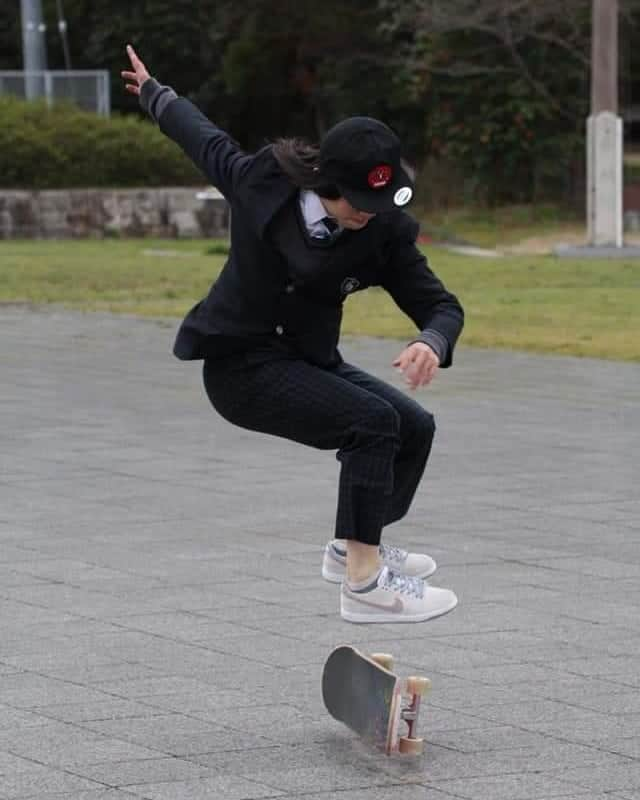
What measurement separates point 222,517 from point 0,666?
8.94 ft

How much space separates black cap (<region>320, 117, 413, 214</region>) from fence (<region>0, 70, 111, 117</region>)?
1229 inches

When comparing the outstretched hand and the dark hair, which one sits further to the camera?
the outstretched hand

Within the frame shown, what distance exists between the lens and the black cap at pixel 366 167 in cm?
496

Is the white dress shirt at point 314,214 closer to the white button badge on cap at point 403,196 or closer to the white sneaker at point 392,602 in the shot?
the white button badge on cap at point 403,196

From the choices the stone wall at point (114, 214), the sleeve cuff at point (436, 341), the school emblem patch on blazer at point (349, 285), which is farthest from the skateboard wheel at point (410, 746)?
the stone wall at point (114, 214)

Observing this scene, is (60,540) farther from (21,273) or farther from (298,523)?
(21,273)

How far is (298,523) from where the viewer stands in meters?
8.34

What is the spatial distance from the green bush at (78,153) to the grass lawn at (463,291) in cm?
407

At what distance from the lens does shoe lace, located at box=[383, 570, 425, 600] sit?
209 inches

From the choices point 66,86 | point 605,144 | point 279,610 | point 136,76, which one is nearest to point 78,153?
point 66,86

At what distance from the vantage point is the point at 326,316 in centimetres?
532

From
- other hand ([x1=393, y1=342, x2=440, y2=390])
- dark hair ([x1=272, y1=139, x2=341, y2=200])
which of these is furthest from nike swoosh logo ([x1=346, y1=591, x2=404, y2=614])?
dark hair ([x1=272, y1=139, x2=341, y2=200])

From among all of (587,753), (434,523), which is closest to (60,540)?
(434,523)

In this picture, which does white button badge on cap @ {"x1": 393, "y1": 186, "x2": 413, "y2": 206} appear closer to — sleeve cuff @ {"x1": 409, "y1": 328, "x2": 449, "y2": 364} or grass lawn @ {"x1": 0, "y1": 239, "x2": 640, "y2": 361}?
sleeve cuff @ {"x1": 409, "y1": 328, "x2": 449, "y2": 364}
